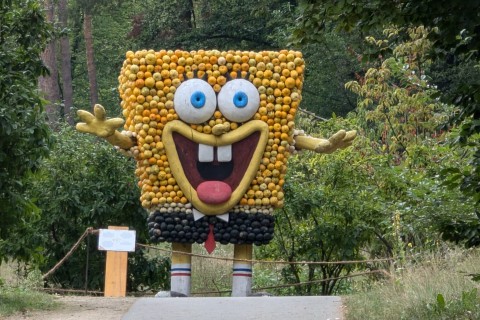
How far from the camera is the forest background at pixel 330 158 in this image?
8.49 meters

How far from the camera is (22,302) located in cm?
1249

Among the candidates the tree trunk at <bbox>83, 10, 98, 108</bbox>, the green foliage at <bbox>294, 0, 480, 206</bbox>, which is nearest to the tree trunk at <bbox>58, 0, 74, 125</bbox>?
the tree trunk at <bbox>83, 10, 98, 108</bbox>

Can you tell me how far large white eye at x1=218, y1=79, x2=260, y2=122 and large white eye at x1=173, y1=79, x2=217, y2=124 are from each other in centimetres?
15

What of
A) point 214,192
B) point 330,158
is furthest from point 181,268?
point 330,158

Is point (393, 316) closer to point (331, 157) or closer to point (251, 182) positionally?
point (251, 182)

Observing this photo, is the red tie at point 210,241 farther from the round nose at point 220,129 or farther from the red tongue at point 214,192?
the round nose at point 220,129

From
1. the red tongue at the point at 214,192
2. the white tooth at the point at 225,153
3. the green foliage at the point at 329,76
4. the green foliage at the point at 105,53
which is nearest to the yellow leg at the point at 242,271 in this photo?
the red tongue at the point at 214,192

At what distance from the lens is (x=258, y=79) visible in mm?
14625

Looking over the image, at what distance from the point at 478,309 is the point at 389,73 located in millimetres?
11721

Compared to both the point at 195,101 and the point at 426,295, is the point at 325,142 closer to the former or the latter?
the point at 195,101

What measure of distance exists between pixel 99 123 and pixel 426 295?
590 cm

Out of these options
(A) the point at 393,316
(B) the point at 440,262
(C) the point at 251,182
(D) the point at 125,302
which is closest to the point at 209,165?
(C) the point at 251,182

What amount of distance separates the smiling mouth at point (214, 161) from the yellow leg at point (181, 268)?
76cm

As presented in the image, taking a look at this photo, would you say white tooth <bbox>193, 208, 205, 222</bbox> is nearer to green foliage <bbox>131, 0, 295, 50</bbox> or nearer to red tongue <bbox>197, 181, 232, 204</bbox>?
red tongue <bbox>197, 181, 232, 204</bbox>
